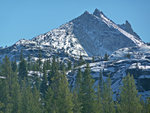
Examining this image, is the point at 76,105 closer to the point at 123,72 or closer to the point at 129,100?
the point at 129,100

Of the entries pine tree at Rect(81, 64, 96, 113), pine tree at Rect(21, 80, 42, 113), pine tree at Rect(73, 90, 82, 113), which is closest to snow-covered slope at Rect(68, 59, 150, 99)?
pine tree at Rect(21, 80, 42, 113)

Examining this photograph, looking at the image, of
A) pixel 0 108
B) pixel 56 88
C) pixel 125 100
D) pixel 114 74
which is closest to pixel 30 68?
pixel 114 74

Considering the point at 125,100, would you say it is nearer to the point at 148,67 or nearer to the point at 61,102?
the point at 61,102

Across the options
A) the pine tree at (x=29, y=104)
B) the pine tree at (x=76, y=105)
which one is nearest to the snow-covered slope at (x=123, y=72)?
the pine tree at (x=29, y=104)

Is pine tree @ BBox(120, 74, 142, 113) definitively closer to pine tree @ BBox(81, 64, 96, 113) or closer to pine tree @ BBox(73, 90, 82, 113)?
pine tree @ BBox(81, 64, 96, 113)

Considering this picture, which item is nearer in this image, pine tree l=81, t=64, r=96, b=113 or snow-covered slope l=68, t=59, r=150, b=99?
pine tree l=81, t=64, r=96, b=113

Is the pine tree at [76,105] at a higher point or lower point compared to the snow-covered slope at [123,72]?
lower

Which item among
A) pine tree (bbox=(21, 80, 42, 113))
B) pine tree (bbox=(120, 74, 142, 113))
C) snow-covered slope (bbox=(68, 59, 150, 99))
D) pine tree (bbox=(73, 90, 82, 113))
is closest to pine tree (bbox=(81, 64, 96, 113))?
pine tree (bbox=(73, 90, 82, 113))

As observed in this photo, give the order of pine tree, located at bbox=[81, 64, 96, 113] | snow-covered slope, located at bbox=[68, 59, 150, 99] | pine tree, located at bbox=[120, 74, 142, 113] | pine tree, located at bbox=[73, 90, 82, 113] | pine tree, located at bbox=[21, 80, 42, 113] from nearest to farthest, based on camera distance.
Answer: pine tree, located at bbox=[120, 74, 142, 113] < pine tree, located at bbox=[73, 90, 82, 113] < pine tree, located at bbox=[81, 64, 96, 113] < pine tree, located at bbox=[21, 80, 42, 113] < snow-covered slope, located at bbox=[68, 59, 150, 99]

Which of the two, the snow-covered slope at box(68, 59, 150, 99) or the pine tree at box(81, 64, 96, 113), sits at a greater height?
the snow-covered slope at box(68, 59, 150, 99)

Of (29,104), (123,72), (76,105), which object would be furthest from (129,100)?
(123,72)

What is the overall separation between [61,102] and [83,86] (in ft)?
27.3

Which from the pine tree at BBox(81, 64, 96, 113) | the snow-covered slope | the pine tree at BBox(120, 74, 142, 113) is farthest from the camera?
the snow-covered slope

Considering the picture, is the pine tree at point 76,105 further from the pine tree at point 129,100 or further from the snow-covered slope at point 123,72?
the snow-covered slope at point 123,72
